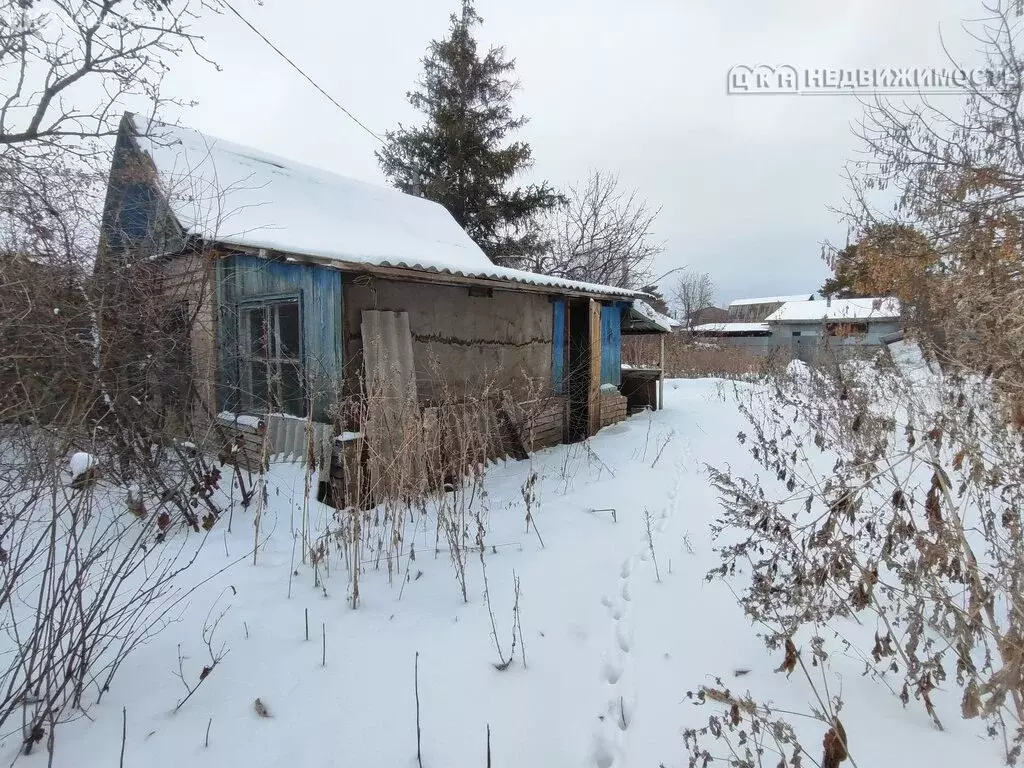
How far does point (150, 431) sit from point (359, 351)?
186cm

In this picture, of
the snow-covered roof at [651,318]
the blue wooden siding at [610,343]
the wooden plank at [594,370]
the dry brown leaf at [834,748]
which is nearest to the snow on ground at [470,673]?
the dry brown leaf at [834,748]

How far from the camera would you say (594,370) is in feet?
27.7

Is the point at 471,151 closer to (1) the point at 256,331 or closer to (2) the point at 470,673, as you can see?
(1) the point at 256,331

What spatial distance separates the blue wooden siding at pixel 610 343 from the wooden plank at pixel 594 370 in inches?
24.1

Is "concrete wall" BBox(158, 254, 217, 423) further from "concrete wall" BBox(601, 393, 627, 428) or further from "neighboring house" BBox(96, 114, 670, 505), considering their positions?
"concrete wall" BBox(601, 393, 627, 428)

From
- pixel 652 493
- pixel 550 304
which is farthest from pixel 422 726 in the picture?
pixel 550 304

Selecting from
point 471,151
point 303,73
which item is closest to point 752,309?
point 471,151

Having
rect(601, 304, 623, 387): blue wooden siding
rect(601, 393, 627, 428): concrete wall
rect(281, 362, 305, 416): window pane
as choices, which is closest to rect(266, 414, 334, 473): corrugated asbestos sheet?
rect(281, 362, 305, 416): window pane

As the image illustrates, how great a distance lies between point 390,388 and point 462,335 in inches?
58.8

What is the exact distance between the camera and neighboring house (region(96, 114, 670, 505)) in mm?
4672

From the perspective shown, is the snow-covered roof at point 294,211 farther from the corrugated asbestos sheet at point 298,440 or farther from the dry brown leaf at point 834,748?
the dry brown leaf at point 834,748

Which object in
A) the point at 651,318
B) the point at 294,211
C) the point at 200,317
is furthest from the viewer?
the point at 651,318

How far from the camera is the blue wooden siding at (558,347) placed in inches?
310

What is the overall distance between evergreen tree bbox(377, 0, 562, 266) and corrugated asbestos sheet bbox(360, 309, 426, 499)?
438 inches
